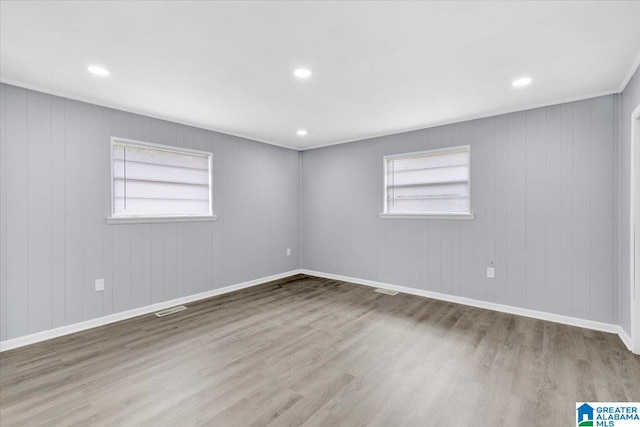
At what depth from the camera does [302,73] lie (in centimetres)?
270

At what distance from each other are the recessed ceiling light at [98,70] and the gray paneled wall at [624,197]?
4.72 m

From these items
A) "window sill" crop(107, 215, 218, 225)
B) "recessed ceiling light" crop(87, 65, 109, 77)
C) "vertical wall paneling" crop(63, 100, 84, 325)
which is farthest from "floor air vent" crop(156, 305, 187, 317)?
"recessed ceiling light" crop(87, 65, 109, 77)

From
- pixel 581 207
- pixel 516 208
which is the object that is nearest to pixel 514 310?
pixel 516 208

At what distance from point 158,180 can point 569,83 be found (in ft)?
15.9

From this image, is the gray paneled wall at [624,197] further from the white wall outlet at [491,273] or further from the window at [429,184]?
the window at [429,184]

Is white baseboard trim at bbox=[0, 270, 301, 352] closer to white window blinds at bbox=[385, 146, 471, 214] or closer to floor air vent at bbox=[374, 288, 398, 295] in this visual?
floor air vent at bbox=[374, 288, 398, 295]

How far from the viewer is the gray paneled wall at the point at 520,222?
3.24m

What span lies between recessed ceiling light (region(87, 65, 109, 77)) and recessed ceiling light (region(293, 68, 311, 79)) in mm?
1687

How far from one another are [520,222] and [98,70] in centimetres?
479

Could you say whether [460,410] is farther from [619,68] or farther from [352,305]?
[619,68]

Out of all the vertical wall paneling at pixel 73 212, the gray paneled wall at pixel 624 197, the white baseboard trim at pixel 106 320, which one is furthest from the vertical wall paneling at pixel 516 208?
the vertical wall paneling at pixel 73 212

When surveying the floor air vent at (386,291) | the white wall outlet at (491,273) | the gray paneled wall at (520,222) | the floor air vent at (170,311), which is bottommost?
the floor air vent at (170,311)

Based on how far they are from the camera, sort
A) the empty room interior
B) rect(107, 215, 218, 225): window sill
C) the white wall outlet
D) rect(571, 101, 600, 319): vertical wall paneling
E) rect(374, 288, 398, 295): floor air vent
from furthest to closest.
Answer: rect(374, 288, 398, 295): floor air vent
the white wall outlet
rect(107, 215, 218, 225): window sill
rect(571, 101, 600, 319): vertical wall paneling
the empty room interior

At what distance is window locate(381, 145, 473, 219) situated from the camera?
4.20 meters
